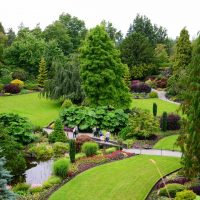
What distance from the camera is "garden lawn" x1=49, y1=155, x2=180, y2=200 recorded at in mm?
23125

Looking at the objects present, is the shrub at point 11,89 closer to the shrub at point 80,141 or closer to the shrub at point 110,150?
the shrub at point 80,141

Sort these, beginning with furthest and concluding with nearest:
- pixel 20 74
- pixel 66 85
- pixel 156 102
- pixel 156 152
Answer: pixel 20 74 → pixel 156 102 → pixel 66 85 → pixel 156 152

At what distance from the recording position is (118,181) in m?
25.3

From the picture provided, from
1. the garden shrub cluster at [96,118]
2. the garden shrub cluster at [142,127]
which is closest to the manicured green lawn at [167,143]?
the garden shrub cluster at [142,127]

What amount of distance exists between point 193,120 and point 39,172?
480 inches

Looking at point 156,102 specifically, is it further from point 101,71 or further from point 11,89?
point 11,89

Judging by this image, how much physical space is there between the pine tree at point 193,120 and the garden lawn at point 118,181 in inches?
113

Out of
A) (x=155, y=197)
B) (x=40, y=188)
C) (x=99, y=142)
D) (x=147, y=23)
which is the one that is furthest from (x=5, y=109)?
(x=147, y=23)

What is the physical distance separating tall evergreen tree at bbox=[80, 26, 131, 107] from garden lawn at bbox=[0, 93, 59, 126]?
6.03m

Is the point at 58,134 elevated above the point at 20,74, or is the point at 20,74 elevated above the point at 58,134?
the point at 20,74

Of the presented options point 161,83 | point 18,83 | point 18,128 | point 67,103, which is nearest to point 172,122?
point 67,103

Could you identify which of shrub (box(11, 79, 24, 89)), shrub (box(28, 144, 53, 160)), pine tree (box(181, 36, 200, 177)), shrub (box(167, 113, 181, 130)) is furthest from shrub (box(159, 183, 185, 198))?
shrub (box(11, 79, 24, 89))

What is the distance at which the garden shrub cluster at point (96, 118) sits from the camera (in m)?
39.7

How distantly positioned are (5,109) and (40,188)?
89.6 feet
